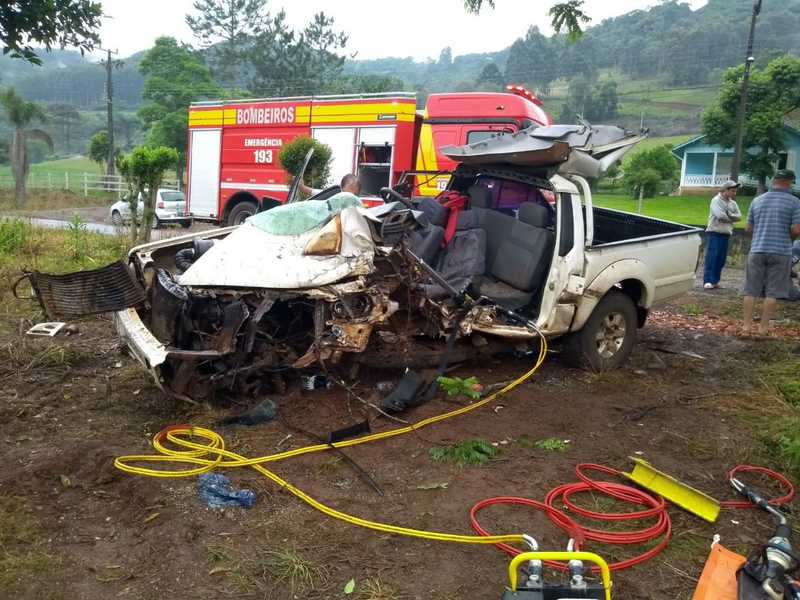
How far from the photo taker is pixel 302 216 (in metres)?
4.87

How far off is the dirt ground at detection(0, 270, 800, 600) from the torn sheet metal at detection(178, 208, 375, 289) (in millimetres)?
988

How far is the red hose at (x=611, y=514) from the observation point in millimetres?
3359

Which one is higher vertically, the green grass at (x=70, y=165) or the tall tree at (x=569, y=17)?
the tall tree at (x=569, y=17)

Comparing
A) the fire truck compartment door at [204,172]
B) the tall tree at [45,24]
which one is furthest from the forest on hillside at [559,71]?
the tall tree at [45,24]

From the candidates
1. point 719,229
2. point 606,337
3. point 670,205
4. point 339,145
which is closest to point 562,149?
point 606,337

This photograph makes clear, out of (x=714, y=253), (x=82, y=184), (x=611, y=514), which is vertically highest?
(x=714, y=253)

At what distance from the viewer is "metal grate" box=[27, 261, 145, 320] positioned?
4609mm

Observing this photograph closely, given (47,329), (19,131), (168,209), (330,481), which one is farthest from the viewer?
(19,131)

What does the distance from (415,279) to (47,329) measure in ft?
13.7

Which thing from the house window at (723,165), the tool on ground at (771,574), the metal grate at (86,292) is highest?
the house window at (723,165)

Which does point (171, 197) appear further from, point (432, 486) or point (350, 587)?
point (350, 587)

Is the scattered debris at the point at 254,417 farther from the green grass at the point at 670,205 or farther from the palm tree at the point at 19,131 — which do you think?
the palm tree at the point at 19,131

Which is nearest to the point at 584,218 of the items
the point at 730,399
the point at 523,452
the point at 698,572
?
the point at 730,399

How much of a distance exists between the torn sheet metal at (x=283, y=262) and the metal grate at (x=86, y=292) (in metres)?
0.48
